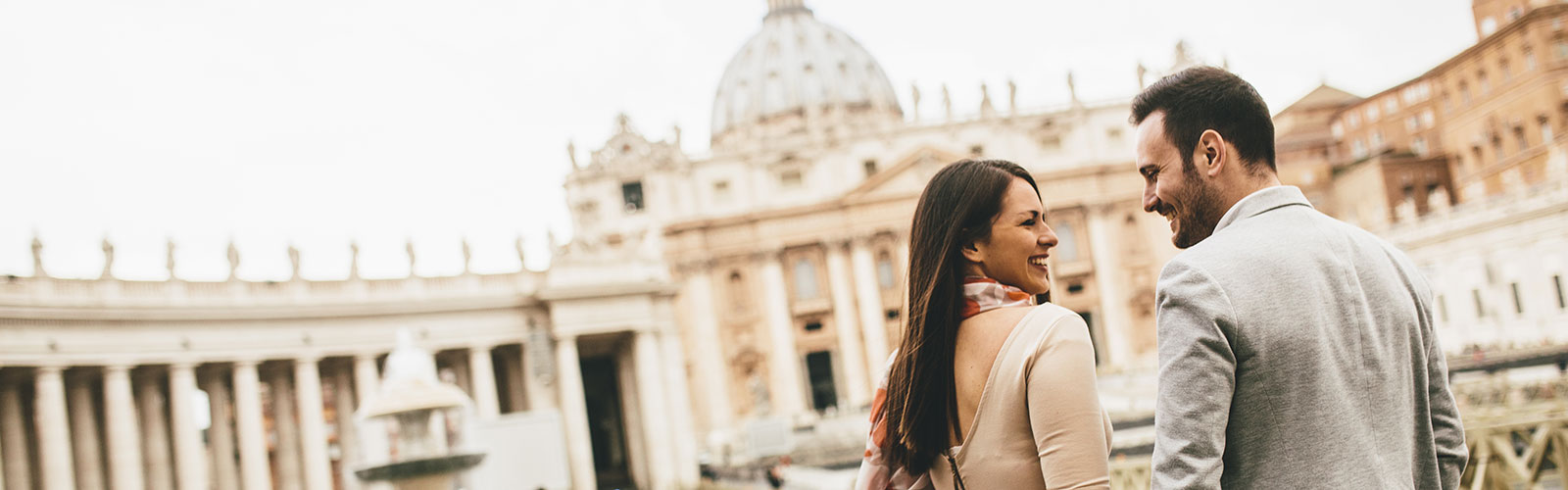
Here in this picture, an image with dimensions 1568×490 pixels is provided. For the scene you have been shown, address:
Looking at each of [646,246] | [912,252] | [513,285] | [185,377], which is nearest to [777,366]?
[646,246]

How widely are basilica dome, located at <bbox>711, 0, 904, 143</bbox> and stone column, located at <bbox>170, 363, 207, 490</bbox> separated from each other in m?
63.4

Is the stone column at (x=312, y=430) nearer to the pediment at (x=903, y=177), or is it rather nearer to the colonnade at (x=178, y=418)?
Result: the colonnade at (x=178, y=418)

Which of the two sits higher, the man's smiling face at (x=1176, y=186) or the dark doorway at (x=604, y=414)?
the man's smiling face at (x=1176, y=186)

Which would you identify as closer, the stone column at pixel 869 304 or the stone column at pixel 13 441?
the stone column at pixel 13 441

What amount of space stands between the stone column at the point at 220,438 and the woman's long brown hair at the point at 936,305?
35.0 metres

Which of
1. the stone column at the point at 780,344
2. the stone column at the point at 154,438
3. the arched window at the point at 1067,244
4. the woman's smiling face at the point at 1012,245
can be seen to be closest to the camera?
the woman's smiling face at the point at 1012,245

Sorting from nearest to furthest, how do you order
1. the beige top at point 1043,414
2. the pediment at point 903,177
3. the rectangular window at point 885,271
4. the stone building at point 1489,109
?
the beige top at point 1043,414 → the stone building at point 1489,109 → the pediment at point 903,177 → the rectangular window at point 885,271

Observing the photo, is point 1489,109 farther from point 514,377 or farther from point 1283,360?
point 1283,360

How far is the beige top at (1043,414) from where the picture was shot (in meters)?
3.16

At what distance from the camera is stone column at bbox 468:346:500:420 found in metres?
37.6

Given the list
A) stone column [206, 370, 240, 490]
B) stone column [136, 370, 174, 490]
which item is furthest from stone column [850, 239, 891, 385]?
stone column [136, 370, 174, 490]

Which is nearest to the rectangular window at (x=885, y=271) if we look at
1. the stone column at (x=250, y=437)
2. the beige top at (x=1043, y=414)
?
the stone column at (x=250, y=437)

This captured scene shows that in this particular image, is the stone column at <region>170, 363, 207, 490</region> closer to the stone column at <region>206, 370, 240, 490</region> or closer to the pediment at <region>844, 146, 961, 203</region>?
the stone column at <region>206, 370, 240, 490</region>

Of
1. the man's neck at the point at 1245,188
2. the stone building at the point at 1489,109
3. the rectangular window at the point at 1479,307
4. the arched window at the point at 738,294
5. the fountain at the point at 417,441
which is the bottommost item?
the rectangular window at the point at 1479,307
